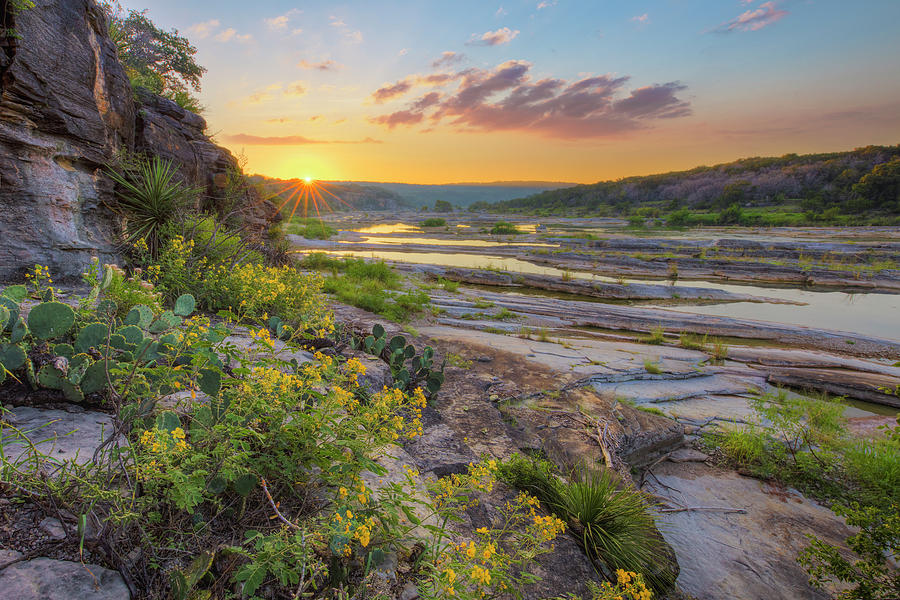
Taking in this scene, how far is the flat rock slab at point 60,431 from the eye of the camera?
2055mm

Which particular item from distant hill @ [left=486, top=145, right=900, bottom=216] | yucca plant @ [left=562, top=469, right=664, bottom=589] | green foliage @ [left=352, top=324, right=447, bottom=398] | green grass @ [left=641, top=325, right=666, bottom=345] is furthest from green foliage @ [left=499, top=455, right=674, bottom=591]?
distant hill @ [left=486, top=145, right=900, bottom=216]

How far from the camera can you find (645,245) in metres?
33.1

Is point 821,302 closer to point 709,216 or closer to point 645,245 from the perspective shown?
point 645,245

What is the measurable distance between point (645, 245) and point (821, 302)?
590 inches

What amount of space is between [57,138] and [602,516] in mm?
8554

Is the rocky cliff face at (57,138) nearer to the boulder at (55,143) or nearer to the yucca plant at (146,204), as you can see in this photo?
the boulder at (55,143)

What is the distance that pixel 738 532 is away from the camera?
4.88 m

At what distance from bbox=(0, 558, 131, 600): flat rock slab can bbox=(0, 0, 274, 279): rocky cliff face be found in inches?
194

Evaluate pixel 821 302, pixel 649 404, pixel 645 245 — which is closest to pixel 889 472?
pixel 649 404

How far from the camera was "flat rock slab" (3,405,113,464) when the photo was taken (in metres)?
2.05

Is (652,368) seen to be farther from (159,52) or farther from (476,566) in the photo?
(159,52)

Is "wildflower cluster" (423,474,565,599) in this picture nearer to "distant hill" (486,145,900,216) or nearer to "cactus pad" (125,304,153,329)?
"cactus pad" (125,304,153,329)

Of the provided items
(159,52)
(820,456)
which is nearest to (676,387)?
(820,456)

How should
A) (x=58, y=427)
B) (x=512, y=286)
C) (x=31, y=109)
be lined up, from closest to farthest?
(x=58, y=427) < (x=31, y=109) < (x=512, y=286)
